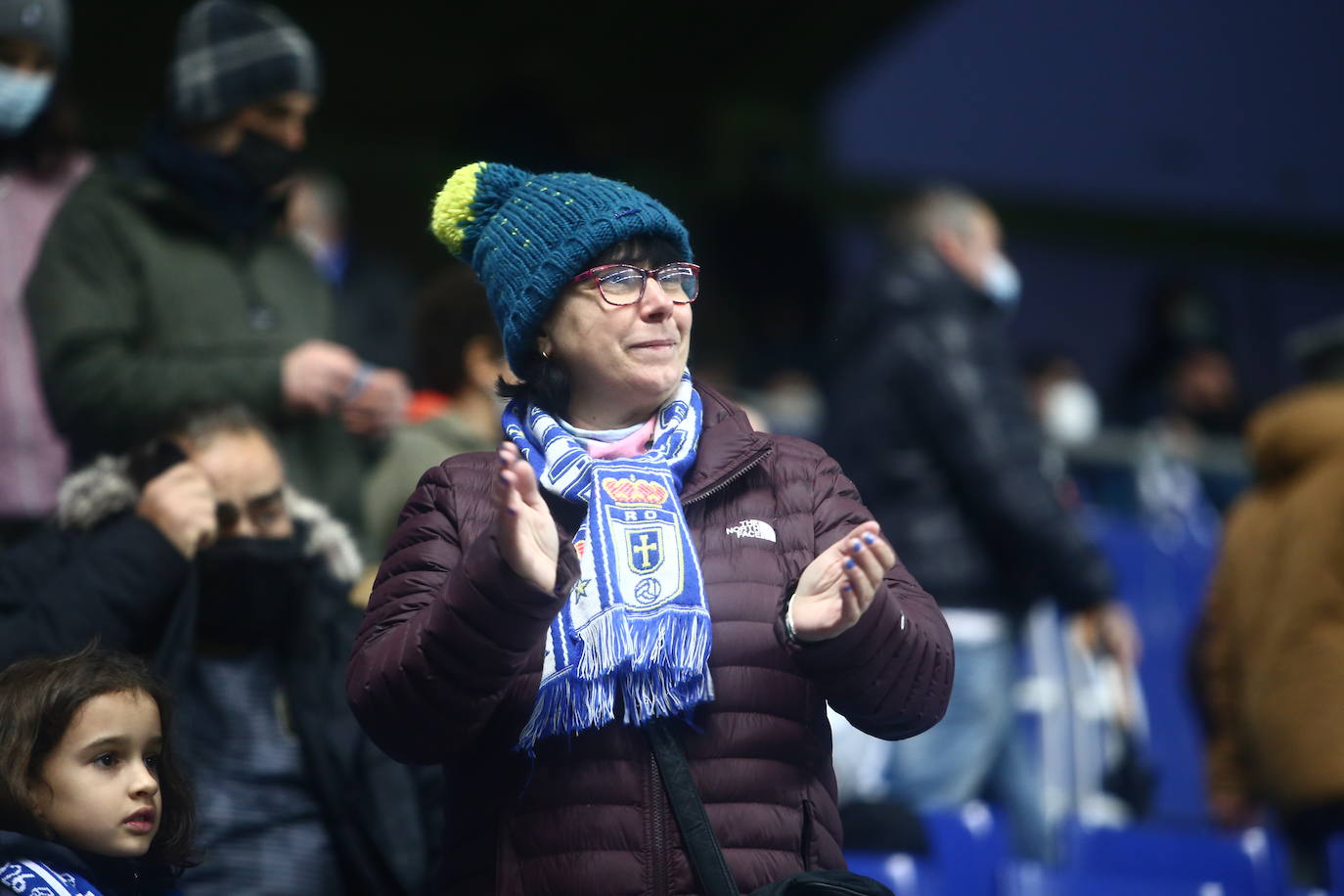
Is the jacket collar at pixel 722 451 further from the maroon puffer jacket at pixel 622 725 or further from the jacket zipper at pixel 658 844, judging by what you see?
the jacket zipper at pixel 658 844

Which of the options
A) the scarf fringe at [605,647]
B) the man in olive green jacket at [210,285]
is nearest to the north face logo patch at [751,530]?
the scarf fringe at [605,647]

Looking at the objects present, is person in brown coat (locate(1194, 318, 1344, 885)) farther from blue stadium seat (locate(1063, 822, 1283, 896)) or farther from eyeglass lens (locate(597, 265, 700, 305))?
eyeglass lens (locate(597, 265, 700, 305))

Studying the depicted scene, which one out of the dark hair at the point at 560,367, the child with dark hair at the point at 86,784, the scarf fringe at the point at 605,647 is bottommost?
the child with dark hair at the point at 86,784

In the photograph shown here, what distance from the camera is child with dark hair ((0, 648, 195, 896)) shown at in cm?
257

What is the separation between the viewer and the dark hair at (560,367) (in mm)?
2549

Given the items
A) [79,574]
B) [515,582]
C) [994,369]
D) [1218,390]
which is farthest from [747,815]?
[1218,390]

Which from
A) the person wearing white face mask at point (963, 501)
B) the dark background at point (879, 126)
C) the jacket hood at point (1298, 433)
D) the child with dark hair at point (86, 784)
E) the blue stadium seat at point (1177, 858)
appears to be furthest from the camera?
the dark background at point (879, 126)

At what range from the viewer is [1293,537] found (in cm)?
482

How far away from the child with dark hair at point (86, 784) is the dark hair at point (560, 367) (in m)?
0.69

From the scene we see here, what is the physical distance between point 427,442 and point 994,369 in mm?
1519

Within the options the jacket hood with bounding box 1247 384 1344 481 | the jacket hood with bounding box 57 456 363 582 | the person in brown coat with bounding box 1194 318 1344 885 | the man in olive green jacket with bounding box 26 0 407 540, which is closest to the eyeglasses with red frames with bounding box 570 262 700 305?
the jacket hood with bounding box 57 456 363 582

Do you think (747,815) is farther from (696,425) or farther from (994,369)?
(994,369)

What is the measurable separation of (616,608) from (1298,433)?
305 centimetres

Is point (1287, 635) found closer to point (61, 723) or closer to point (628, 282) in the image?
point (628, 282)
